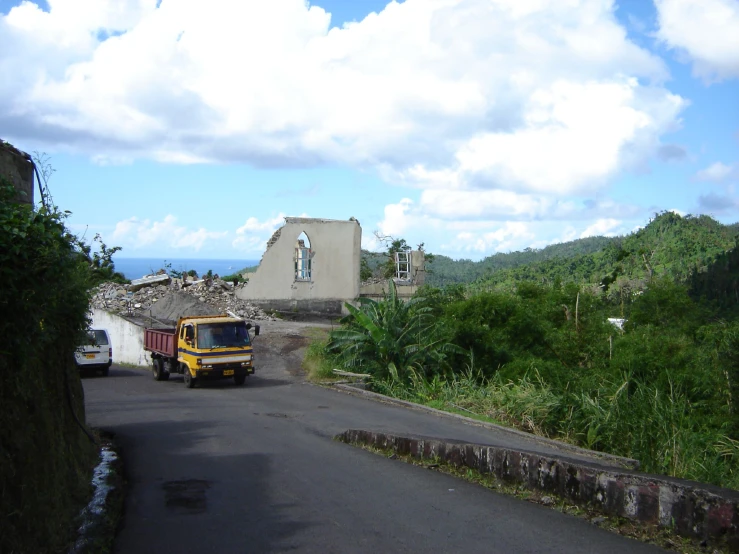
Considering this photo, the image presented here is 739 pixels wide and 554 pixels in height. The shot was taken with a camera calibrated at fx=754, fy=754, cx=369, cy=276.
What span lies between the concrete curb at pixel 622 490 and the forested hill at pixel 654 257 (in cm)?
3785

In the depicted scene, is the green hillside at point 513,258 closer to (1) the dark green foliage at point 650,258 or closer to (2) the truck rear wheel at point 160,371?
(1) the dark green foliage at point 650,258

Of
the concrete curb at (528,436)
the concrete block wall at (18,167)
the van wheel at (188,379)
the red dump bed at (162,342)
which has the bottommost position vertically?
the concrete curb at (528,436)

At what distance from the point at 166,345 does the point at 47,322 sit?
716 inches

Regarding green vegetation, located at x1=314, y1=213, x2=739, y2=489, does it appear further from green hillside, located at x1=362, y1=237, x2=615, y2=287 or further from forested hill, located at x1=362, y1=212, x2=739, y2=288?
green hillside, located at x1=362, y1=237, x2=615, y2=287

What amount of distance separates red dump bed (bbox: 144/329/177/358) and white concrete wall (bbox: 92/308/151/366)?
25.6ft

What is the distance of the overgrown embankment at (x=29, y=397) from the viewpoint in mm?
5699

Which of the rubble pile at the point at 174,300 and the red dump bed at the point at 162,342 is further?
the rubble pile at the point at 174,300

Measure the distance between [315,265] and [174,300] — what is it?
8.10m

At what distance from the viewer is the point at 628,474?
287 inches

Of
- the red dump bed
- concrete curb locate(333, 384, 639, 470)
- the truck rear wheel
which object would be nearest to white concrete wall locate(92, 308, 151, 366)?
the red dump bed

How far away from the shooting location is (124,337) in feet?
123

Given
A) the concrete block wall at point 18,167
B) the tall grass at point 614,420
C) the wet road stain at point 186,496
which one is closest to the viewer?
the wet road stain at point 186,496

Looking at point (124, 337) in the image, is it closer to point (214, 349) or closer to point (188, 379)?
point (188, 379)

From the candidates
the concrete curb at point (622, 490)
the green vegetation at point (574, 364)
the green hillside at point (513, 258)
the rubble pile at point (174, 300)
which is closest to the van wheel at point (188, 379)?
the green vegetation at point (574, 364)
